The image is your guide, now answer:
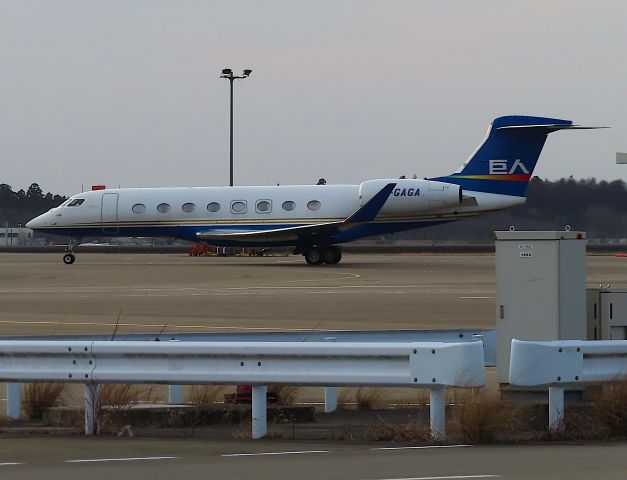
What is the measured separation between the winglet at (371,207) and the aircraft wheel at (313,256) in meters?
2.15

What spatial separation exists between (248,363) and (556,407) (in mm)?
2413

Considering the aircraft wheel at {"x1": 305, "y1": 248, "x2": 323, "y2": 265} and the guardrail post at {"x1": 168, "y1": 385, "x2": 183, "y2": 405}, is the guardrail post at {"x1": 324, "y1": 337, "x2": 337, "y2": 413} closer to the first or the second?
the guardrail post at {"x1": 168, "y1": 385, "x2": 183, "y2": 405}

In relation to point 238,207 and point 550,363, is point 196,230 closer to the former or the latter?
point 238,207

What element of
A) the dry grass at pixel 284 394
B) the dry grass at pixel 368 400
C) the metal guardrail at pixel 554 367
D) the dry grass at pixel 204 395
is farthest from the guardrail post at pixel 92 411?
the metal guardrail at pixel 554 367

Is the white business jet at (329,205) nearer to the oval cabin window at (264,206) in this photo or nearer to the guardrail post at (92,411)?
the oval cabin window at (264,206)

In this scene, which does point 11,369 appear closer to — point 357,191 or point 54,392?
point 54,392

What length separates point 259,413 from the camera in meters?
9.64

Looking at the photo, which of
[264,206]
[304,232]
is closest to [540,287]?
[304,232]

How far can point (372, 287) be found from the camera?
29344 millimetres

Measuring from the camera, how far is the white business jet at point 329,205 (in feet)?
134

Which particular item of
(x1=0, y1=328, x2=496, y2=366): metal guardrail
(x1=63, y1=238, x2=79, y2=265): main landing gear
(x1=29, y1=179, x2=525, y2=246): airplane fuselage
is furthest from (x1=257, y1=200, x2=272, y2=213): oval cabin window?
(x1=0, y1=328, x2=496, y2=366): metal guardrail

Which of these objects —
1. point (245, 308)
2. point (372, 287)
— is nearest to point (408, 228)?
point (372, 287)

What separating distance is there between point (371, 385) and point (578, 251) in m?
2.67

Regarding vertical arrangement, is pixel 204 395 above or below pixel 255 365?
below
